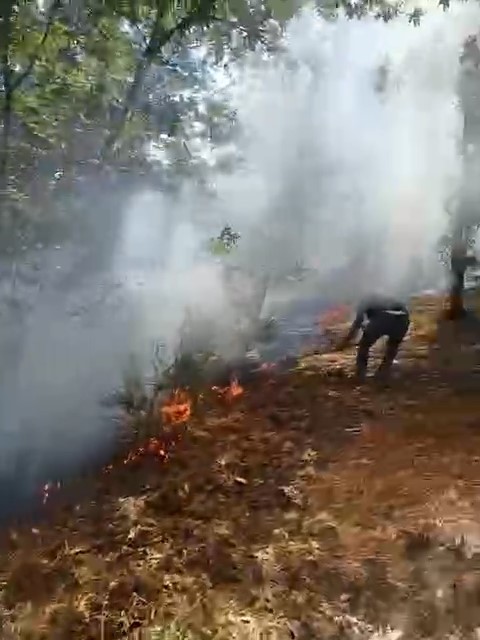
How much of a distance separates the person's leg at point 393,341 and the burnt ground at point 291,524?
22 mm

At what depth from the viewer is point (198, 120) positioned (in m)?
1.81

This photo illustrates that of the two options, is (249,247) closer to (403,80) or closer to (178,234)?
(178,234)

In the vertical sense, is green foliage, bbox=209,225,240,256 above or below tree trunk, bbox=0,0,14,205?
below

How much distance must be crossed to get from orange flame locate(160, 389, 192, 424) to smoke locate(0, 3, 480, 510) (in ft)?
0.37

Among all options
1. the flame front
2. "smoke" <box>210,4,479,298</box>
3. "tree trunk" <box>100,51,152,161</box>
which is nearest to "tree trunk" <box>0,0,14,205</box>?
"tree trunk" <box>100,51,152,161</box>

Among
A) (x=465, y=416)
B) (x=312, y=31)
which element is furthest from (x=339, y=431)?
(x=312, y=31)

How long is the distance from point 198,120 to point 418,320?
653mm

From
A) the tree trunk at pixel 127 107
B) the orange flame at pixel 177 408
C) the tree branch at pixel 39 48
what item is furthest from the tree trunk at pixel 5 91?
the orange flame at pixel 177 408

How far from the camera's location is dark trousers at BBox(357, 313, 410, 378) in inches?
63.0

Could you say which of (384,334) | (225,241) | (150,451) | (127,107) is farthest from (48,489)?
(127,107)

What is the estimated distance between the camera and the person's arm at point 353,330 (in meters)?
1.62

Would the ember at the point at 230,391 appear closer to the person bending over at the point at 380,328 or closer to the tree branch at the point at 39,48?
the person bending over at the point at 380,328

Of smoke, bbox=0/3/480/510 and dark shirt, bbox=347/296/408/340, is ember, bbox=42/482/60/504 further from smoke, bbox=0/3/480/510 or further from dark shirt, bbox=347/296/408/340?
dark shirt, bbox=347/296/408/340

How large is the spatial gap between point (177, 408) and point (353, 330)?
0.38m
